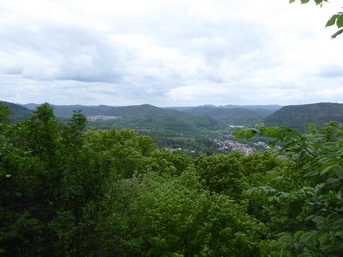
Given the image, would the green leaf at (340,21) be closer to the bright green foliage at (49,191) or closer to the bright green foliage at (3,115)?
the bright green foliage at (49,191)

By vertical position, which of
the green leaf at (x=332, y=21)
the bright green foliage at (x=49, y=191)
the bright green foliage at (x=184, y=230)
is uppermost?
the green leaf at (x=332, y=21)

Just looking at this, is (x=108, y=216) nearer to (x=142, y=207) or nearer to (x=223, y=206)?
(x=142, y=207)

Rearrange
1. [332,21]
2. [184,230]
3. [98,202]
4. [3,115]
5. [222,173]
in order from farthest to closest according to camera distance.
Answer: [222,173]
[3,115]
[184,230]
[98,202]
[332,21]

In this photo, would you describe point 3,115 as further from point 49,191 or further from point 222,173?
point 222,173

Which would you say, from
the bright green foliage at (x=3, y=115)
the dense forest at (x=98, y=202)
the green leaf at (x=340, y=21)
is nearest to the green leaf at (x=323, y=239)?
the dense forest at (x=98, y=202)

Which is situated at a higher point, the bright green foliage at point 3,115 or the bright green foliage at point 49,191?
the bright green foliage at point 3,115

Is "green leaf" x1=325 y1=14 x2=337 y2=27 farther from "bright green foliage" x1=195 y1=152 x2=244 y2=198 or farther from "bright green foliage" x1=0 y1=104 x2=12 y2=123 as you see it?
"bright green foliage" x1=195 y1=152 x2=244 y2=198

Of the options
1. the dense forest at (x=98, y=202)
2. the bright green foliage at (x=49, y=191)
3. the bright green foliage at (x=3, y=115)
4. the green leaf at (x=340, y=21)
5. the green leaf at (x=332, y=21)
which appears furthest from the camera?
the bright green foliage at (x=3, y=115)

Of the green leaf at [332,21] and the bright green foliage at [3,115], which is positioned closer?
the green leaf at [332,21]

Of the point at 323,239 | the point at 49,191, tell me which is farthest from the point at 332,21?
the point at 49,191

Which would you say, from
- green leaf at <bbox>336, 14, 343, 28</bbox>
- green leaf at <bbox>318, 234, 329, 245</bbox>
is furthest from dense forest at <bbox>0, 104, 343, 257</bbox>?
green leaf at <bbox>336, 14, 343, 28</bbox>

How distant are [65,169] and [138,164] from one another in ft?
60.8

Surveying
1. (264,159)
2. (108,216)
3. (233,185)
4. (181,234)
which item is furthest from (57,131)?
(264,159)

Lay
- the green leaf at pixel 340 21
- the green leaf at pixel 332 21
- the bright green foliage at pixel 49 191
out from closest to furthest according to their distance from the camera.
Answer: the green leaf at pixel 340 21 → the green leaf at pixel 332 21 → the bright green foliage at pixel 49 191
